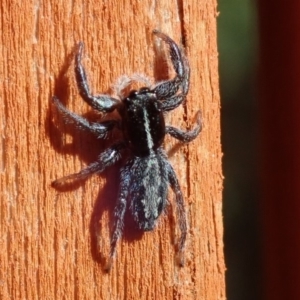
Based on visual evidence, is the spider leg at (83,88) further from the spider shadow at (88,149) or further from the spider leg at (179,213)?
the spider leg at (179,213)

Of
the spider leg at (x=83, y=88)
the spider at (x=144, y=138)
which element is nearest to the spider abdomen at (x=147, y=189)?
the spider at (x=144, y=138)

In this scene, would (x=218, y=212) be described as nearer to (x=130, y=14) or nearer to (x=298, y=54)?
(x=130, y=14)

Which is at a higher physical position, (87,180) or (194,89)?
(194,89)

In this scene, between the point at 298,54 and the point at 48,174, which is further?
the point at 298,54

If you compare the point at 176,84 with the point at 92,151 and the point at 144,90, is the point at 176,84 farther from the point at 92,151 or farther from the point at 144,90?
the point at 92,151

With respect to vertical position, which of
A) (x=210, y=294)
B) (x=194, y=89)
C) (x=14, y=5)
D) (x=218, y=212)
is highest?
(x=14, y=5)

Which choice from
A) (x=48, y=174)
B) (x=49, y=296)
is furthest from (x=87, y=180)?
(x=49, y=296)
